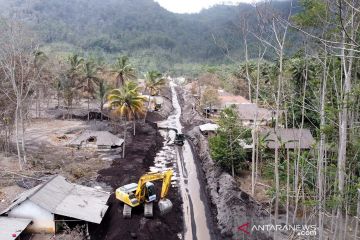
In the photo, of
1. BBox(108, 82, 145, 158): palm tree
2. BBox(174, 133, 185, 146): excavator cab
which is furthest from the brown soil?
BBox(174, 133, 185, 146): excavator cab

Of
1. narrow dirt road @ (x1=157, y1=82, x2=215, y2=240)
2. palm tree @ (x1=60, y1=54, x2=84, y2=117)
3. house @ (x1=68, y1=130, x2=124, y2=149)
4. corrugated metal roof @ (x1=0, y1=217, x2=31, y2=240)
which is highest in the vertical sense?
palm tree @ (x1=60, y1=54, x2=84, y2=117)

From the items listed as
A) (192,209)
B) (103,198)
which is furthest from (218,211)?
(103,198)

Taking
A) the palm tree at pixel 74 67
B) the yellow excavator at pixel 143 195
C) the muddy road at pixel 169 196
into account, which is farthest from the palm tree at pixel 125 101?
the palm tree at pixel 74 67

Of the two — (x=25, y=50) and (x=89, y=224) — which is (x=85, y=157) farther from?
(x=89, y=224)

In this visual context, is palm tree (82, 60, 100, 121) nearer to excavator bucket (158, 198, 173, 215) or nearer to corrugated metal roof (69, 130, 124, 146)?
corrugated metal roof (69, 130, 124, 146)

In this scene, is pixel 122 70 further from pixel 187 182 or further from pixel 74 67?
pixel 187 182
